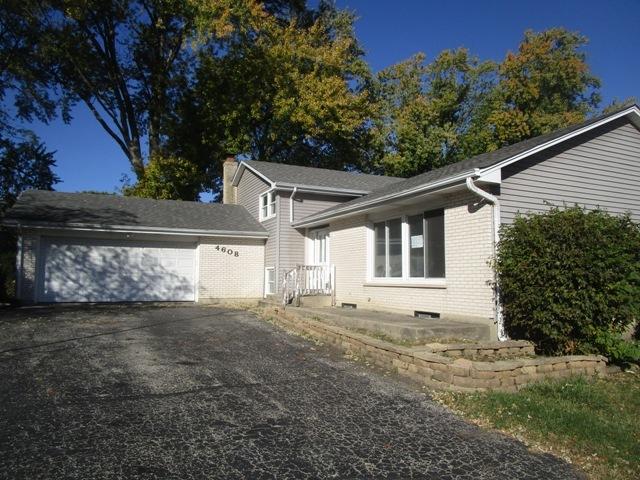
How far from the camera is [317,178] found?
61.3ft

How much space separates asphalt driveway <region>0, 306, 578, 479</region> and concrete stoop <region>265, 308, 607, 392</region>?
1.19ft

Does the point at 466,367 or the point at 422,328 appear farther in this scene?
the point at 422,328

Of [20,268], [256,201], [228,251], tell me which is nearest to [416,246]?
[228,251]

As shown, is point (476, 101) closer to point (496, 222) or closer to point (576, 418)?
point (496, 222)

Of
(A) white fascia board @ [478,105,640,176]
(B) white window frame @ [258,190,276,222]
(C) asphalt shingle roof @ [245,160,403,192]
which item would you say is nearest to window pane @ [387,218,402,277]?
(A) white fascia board @ [478,105,640,176]

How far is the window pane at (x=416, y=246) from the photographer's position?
423 inches

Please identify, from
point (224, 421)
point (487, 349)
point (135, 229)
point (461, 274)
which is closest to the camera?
point (224, 421)

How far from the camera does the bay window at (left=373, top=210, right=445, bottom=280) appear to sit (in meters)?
10.3

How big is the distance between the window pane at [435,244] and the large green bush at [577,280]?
2234mm

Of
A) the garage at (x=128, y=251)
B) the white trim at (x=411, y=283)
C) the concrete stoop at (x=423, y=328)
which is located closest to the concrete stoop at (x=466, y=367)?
the concrete stoop at (x=423, y=328)

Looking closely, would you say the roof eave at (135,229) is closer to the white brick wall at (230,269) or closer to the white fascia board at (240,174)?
the white brick wall at (230,269)

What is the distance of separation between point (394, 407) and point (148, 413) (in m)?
2.72

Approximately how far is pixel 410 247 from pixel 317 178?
27.1ft

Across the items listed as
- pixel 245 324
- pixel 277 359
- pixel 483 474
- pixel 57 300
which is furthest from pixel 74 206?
pixel 483 474
